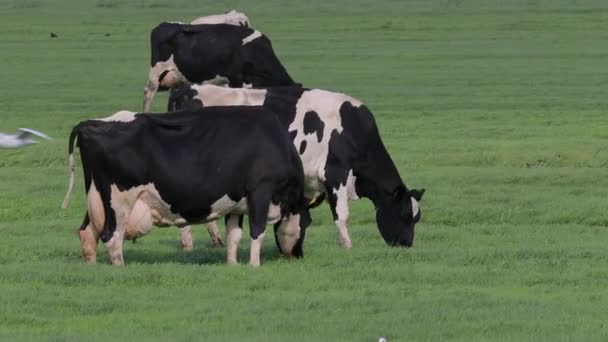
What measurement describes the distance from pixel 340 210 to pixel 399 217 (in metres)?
0.58

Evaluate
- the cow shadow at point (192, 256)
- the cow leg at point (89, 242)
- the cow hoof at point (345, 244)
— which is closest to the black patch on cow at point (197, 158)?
the cow leg at point (89, 242)

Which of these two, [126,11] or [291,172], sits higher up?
[291,172]

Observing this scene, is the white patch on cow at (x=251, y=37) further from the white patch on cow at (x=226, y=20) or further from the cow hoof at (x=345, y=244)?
the cow hoof at (x=345, y=244)

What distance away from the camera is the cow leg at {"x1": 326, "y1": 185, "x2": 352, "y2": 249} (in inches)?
555

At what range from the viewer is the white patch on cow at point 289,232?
43.2 feet

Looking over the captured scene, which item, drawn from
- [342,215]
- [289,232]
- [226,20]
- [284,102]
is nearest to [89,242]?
[289,232]

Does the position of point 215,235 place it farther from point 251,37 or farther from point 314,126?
point 251,37

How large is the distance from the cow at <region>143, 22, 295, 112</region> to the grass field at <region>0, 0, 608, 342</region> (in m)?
1.78

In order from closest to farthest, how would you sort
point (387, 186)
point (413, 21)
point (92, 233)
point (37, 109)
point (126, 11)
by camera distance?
point (92, 233) < point (387, 186) < point (37, 109) < point (413, 21) < point (126, 11)

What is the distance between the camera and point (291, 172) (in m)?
12.8

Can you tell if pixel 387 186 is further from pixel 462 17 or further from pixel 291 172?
pixel 462 17

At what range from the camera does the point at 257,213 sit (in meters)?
12.7

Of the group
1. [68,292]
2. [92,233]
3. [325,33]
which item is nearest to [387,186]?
[92,233]

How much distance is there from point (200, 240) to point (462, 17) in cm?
4304
